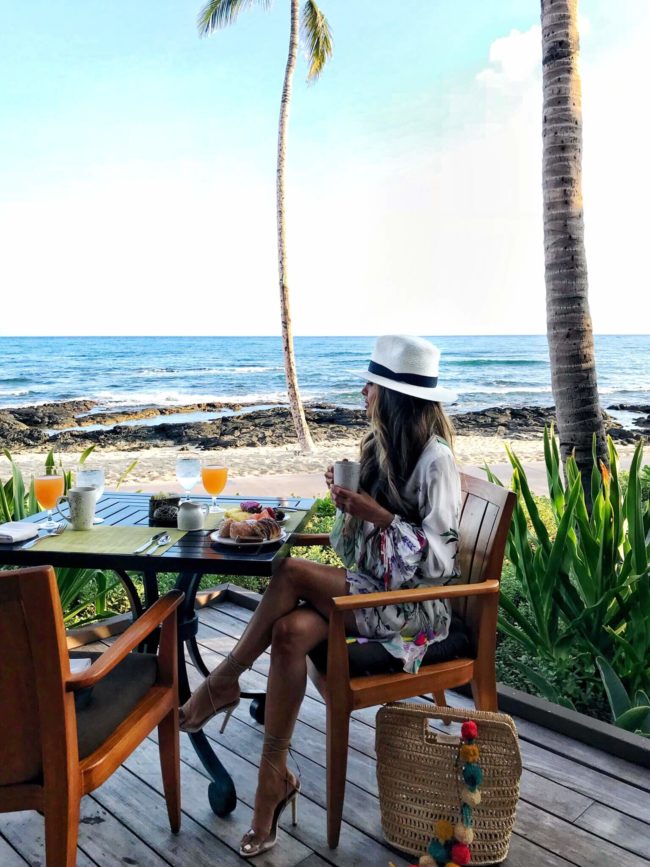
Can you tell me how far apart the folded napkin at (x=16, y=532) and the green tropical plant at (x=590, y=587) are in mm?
1745

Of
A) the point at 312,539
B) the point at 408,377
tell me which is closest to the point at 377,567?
the point at 312,539

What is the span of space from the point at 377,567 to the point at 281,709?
50 cm

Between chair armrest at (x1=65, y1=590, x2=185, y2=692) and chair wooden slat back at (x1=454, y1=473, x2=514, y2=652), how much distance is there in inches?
35.7

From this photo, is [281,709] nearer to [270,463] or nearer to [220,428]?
[270,463]

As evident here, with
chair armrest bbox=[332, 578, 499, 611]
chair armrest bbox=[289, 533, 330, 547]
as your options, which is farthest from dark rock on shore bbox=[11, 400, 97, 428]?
chair armrest bbox=[332, 578, 499, 611]

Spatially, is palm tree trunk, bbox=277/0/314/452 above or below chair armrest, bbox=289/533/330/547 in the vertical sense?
above

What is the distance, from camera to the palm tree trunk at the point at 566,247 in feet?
11.0

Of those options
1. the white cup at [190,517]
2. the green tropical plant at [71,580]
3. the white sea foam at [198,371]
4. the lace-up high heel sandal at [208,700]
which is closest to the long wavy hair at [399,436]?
the white cup at [190,517]

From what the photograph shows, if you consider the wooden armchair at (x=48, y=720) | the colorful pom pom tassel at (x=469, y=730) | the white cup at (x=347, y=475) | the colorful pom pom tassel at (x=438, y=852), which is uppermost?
the white cup at (x=347, y=475)

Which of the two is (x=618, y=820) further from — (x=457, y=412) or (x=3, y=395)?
(x=3, y=395)

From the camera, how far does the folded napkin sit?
6.75 ft

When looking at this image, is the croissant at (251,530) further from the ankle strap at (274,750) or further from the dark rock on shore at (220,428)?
the dark rock on shore at (220,428)

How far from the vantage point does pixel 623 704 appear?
239cm

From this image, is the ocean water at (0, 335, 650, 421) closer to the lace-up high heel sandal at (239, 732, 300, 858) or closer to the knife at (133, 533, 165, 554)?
the knife at (133, 533, 165, 554)
